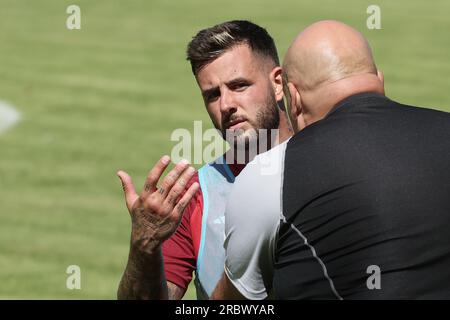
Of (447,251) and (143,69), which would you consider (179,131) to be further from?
(447,251)

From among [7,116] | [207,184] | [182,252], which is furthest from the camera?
[7,116]

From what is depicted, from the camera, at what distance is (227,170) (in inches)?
215

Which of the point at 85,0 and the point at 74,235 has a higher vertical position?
the point at 85,0

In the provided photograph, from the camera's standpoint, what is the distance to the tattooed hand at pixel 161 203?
432 cm

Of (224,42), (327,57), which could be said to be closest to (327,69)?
(327,57)

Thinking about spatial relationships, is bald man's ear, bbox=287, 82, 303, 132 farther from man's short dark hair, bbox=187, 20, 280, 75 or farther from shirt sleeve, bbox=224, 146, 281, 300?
man's short dark hair, bbox=187, 20, 280, 75

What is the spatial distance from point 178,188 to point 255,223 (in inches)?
21.6

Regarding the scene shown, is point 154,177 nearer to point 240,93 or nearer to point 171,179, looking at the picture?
point 171,179

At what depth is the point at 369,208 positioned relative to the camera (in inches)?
147

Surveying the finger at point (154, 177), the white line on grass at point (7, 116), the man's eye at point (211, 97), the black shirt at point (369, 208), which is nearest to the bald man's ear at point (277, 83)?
the man's eye at point (211, 97)

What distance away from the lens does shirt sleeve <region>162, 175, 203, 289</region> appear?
5.20m

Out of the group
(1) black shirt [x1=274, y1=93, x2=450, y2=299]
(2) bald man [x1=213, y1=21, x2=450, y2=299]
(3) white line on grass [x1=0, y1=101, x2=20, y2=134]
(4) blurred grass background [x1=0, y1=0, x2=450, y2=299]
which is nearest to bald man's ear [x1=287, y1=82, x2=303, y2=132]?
(2) bald man [x1=213, y1=21, x2=450, y2=299]
